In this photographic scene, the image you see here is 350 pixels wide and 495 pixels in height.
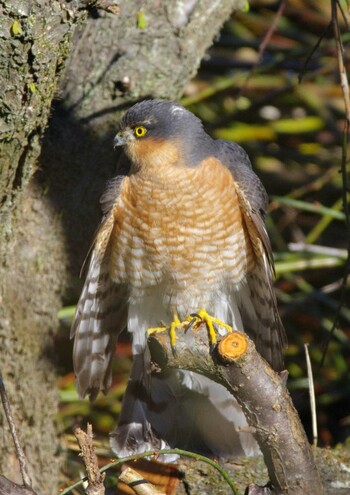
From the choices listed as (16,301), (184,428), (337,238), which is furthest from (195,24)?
(337,238)

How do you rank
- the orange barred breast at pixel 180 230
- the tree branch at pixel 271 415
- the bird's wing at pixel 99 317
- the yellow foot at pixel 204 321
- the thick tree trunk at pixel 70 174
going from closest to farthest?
the tree branch at pixel 271 415
the yellow foot at pixel 204 321
the orange barred breast at pixel 180 230
the bird's wing at pixel 99 317
the thick tree trunk at pixel 70 174

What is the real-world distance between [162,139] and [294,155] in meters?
2.58

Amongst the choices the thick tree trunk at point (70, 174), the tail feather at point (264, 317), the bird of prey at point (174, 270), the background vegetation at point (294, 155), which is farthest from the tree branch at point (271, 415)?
the background vegetation at point (294, 155)

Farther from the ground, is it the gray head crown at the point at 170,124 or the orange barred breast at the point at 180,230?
the gray head crown at the point at 170,124

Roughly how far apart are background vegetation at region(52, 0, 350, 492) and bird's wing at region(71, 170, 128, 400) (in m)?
1.46

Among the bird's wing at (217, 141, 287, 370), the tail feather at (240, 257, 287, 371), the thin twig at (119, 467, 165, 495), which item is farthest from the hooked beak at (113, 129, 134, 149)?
the thin twig at (119, 467, 165, 495)

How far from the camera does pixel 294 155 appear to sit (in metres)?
6.14

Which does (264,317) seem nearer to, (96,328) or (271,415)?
(96,328)

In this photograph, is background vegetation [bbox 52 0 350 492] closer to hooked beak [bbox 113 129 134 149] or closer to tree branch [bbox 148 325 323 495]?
hooked beak [bbox 113 129 134 149]

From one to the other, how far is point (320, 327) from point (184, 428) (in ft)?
8.10

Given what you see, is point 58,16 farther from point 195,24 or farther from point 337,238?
point 337,238

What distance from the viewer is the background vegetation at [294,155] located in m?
5.52

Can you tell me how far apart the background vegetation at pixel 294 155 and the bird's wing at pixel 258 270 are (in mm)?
1268

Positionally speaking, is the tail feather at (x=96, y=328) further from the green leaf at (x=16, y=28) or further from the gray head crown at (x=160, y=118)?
the green leaf at (x=16, y=28)
